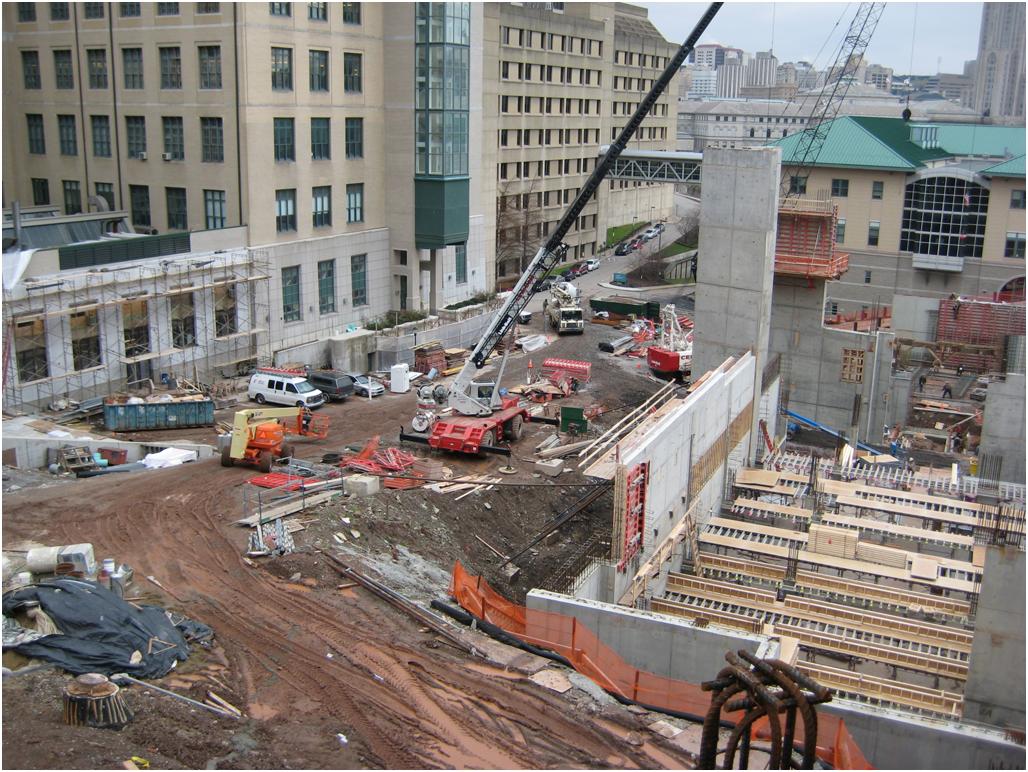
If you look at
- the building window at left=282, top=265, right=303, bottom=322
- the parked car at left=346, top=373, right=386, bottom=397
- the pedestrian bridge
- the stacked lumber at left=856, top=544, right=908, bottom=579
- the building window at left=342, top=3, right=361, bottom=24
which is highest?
the building window at left=342, top=3, right=361, bottom=24

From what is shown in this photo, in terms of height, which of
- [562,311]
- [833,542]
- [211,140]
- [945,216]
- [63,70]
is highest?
[63,70]

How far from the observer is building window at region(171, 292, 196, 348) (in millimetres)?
44125

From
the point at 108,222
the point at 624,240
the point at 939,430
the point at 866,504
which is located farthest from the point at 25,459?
the point at 624,240

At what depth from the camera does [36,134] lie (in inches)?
2140

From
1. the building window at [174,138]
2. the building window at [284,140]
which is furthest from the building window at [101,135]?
the building window at [284,140]

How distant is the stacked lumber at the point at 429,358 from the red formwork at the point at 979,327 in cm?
2838

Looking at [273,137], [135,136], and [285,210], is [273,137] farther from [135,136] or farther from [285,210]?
[135,136]

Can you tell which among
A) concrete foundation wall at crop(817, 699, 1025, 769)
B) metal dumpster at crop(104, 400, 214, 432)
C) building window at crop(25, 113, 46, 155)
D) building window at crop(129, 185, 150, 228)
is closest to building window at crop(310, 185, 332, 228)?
building window at crop(129, 185, 150, 228)

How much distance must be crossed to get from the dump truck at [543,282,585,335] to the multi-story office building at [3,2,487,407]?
669 centimetres

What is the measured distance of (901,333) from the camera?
199 feet

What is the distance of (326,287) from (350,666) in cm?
3533

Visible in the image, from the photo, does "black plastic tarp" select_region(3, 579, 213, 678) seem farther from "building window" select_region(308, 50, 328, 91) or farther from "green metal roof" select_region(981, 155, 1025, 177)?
"green metal roof" select_region(981, 155, 1025, 177)

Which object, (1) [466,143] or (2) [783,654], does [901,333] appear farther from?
(2) [783,654]

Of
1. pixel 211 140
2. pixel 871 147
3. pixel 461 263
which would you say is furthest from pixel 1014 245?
pixel 211 140
